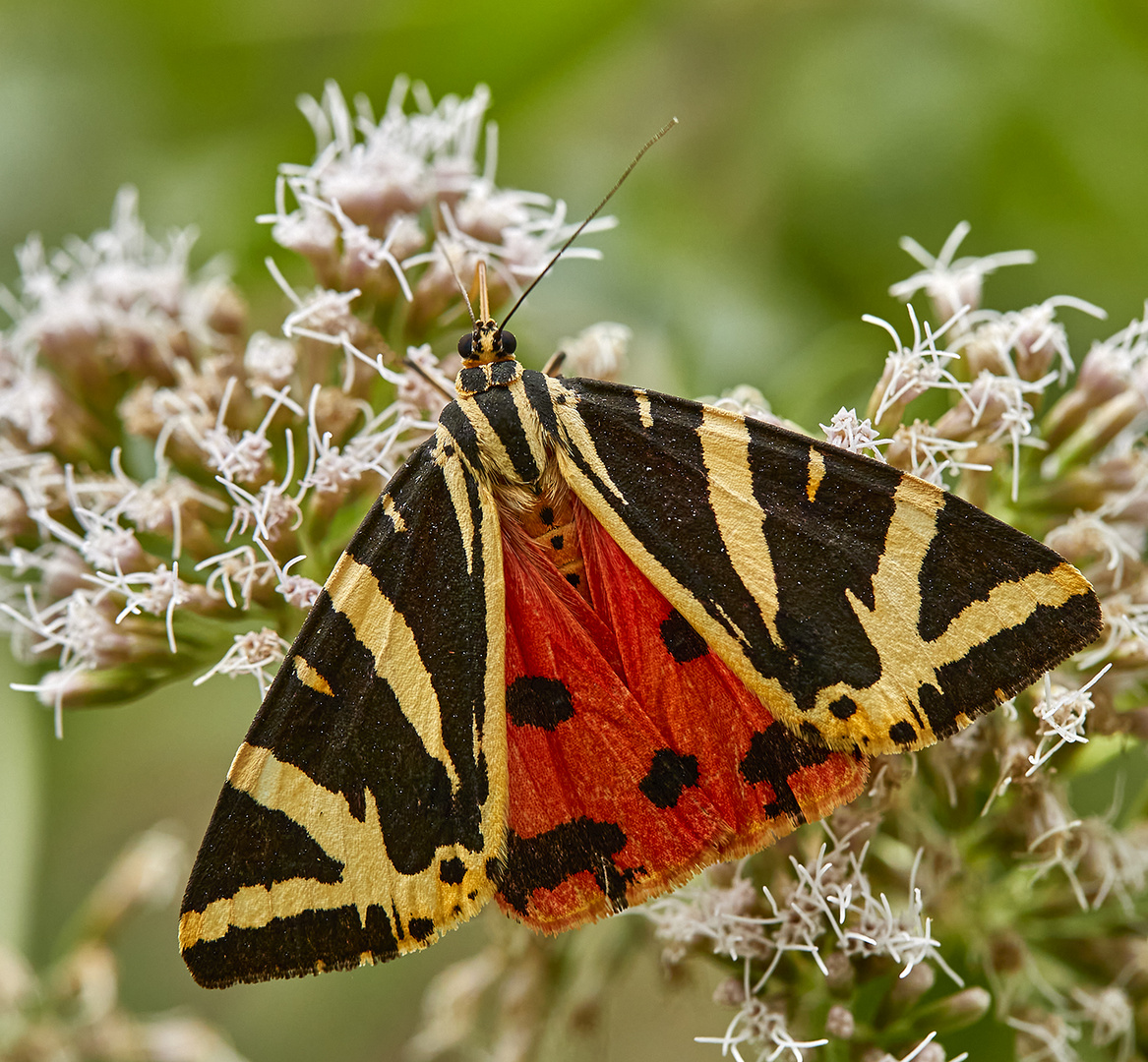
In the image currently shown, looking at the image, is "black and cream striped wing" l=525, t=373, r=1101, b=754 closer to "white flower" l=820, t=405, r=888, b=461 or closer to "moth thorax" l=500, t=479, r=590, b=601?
"moth thorax" l=500, t=479, r=590, b=601

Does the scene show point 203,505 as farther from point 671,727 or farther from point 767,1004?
point 767,1004

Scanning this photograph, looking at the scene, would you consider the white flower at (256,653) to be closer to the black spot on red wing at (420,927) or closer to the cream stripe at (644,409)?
the black spot on red wing at (420,927)

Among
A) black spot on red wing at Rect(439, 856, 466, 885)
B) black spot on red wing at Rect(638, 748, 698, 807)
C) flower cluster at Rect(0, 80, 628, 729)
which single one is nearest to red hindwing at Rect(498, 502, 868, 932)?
black spot on red wing at Rect(638, 748, 698, 807)

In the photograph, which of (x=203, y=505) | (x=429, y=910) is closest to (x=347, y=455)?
(x=203, y=505)

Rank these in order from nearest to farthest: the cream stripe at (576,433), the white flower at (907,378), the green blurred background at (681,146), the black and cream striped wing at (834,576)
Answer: the black and cream striped wing at (834,576), the cream stripe at (576,433), the white flower at (907,378), the green blurred background at (681,146)

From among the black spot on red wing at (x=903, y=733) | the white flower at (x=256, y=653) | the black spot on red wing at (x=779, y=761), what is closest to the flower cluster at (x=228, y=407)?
the white flower at (x=256, y=653)

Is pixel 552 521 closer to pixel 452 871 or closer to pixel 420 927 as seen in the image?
pixel 452 871

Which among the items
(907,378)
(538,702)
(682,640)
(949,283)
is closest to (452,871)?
(538,702)
